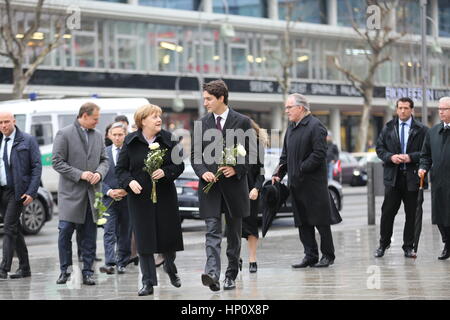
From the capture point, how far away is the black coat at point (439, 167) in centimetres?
1219

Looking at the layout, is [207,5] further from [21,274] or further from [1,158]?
[21,274]

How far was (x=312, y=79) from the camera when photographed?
6425 centimetres

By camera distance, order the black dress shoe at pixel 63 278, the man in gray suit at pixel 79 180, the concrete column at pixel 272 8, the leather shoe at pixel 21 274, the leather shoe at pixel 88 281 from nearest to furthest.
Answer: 1. the leather shoe at pixel 88 281
2. the black dress shoe at pixel 63 278
3. the man in gray suit at pixel 79 180
4. the leather shoe at pixel 21 274
5. the concrete column at pixel 272 8

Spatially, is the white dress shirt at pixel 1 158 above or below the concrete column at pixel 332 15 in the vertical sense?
below

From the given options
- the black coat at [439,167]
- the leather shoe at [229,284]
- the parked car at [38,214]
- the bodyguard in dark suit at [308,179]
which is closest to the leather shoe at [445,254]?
the black coat at [439,167]

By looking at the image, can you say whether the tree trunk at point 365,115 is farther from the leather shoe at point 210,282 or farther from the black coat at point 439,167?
the leather shoe at point 210,282

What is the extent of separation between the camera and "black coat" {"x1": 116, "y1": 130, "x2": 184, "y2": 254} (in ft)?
32.0

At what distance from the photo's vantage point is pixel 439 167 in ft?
40.1

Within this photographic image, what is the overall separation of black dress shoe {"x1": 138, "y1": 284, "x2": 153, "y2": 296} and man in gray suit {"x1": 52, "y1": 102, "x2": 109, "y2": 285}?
163cm

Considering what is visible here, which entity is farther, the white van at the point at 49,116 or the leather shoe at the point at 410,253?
the white van at the point at 49,116

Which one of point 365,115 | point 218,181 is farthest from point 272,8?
point 218,181
